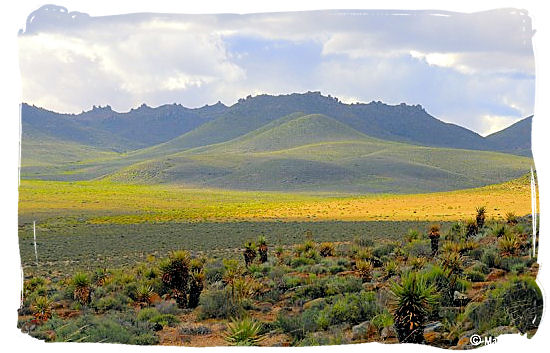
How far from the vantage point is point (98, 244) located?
15195mm

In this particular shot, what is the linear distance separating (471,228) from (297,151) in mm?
65353

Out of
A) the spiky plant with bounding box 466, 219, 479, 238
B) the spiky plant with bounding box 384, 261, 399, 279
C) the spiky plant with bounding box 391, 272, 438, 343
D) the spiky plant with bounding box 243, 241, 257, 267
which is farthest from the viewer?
the spiky plant with bounding box 466, 219, 479, 238

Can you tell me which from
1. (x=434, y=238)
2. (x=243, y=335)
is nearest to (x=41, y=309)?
(x=243, y=335)

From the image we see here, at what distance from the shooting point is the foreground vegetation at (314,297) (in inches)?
257

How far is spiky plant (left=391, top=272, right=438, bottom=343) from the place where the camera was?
6.23 metres

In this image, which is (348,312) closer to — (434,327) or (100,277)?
(434,327)

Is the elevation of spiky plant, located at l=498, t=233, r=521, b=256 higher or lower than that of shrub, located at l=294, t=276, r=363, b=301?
higher

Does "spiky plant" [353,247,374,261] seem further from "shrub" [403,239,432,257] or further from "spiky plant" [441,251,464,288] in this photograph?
"spiky plant" [441,251,464,288]

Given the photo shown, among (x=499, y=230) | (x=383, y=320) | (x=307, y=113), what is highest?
(x=307, y=113)

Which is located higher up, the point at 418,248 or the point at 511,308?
the point at 418,248

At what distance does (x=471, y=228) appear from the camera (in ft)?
37.4

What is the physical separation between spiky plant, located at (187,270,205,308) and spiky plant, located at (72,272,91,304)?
150 cm

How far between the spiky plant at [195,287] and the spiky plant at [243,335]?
177cm

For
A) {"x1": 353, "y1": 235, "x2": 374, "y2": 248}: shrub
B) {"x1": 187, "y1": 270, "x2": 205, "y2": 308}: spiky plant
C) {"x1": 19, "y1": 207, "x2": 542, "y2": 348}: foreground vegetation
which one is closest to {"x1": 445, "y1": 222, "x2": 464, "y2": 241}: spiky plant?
{"x1": 19, "y1": 207, "x2": 542, "y2": 348}: foreground vegetation
